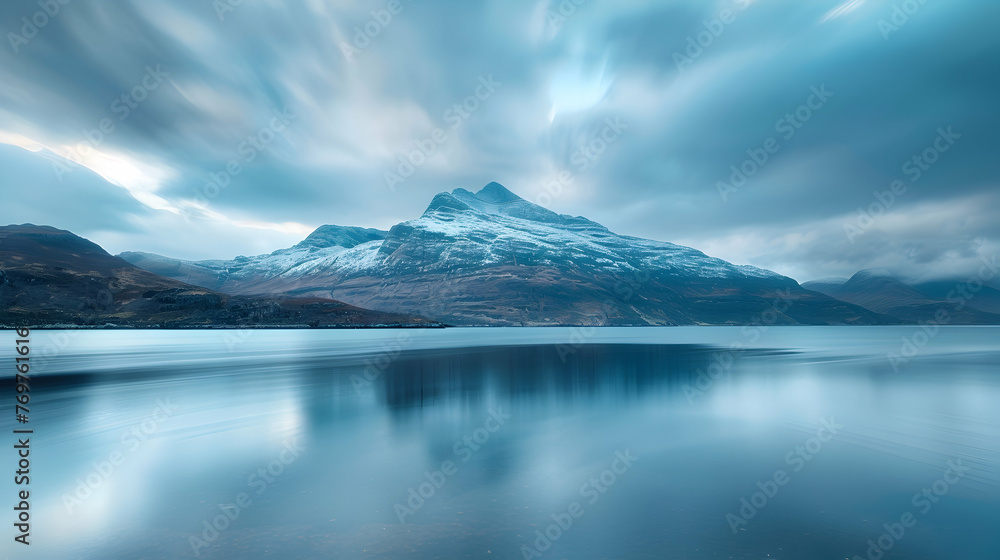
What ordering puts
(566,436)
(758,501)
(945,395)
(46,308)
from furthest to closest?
1. (46,308)
2. (945,395)
3. (566,436)
4. (758,501)

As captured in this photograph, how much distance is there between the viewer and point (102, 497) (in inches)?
648

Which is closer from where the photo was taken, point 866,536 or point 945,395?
point 866,536

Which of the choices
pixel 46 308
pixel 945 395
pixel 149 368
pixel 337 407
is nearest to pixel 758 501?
pixel 337 407

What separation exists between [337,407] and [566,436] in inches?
712

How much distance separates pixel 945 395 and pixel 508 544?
155ft

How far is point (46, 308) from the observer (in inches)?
7288

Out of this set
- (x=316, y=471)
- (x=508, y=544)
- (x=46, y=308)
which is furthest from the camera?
(x=46, y=308)

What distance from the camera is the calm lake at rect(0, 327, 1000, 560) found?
12711 mm

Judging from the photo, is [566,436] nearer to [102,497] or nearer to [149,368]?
[102,497]

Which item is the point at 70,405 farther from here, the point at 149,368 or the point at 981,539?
the point at 981,539

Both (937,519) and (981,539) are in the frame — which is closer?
(981,539)

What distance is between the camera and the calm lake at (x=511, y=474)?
12711 millimetres

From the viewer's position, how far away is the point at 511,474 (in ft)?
62.4

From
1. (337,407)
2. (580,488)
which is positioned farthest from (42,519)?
(337,407)
